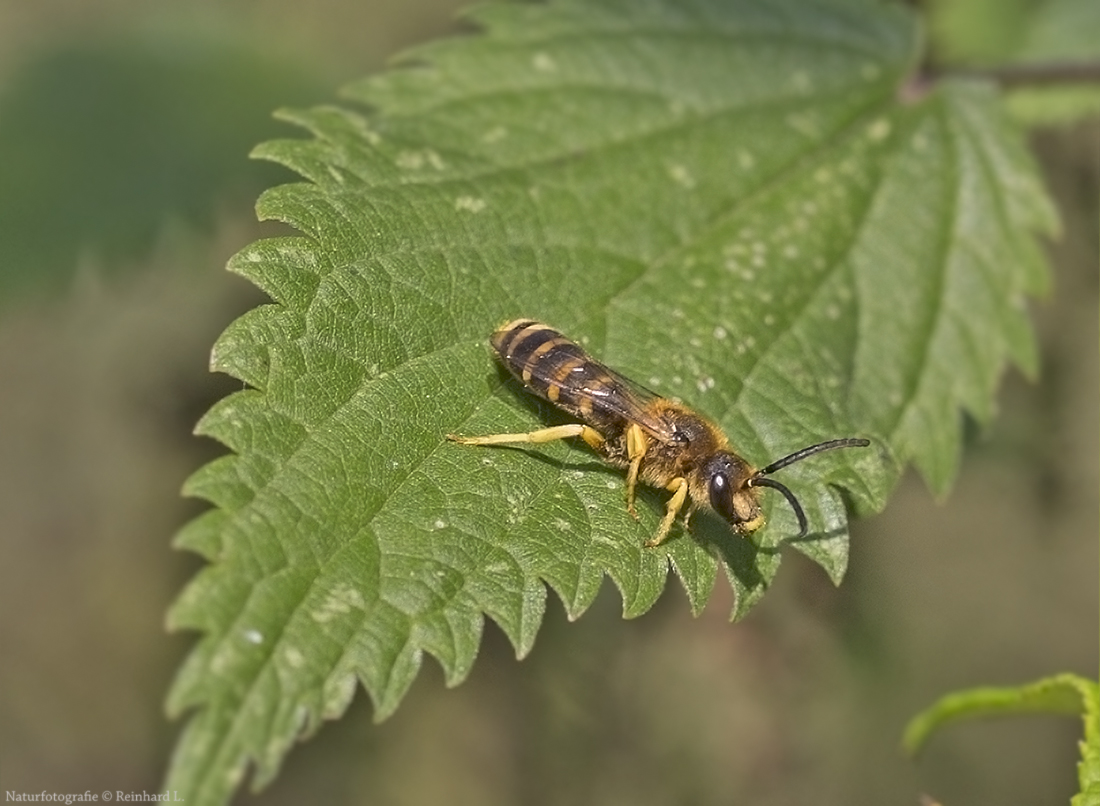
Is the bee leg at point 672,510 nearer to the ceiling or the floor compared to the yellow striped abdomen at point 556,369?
nearer to the floor

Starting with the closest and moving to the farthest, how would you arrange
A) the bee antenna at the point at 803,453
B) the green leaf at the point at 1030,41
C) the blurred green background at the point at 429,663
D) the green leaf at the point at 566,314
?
the green leaf at the point at 566,314, the bee antenna at the point at 803,453, the green leaf at the point at 1030,41, the blurred green background at the point at 429,663

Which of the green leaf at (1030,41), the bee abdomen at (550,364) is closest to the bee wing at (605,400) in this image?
the bee abdomen at (550,364)

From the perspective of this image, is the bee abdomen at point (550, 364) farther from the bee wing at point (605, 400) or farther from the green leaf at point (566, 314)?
the green leaf at point (566, 314)

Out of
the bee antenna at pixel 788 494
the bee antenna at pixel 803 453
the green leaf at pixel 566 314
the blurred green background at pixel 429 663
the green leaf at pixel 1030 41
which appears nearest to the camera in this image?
the green leaf at pixel 566 314

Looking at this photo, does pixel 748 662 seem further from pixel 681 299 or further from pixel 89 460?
pixel 89 460

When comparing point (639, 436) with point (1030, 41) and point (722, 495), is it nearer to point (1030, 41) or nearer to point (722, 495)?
point (722, 495)
